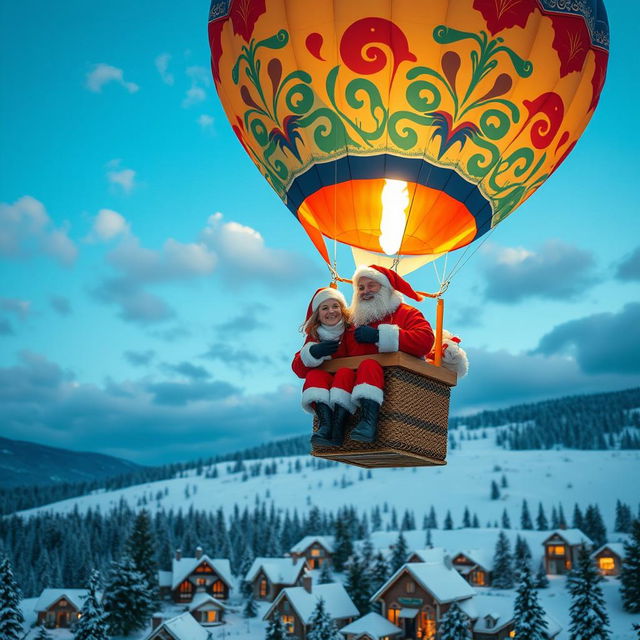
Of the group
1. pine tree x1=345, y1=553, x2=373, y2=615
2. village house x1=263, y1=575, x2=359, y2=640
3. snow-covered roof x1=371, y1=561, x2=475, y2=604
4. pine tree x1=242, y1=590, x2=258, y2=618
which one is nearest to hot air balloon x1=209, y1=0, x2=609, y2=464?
snow-covered roof x1=371, y1=561, x2=475, y2=604

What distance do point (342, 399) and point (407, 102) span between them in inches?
114

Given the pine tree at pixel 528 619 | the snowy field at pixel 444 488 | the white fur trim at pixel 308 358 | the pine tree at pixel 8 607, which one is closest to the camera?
the white fur trim at pixel 308 358

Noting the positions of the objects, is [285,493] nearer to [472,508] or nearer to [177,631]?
[472,508]

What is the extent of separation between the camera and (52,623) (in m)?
47.3

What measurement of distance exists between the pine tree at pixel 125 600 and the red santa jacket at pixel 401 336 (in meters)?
33.5

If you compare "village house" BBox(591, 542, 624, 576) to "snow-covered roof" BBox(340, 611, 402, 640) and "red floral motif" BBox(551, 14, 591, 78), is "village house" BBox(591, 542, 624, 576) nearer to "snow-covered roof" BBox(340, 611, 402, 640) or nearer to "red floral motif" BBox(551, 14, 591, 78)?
"snow-covered roof" BBox(340, 611, 402, 640)

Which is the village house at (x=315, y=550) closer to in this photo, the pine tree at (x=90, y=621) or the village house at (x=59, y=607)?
the village house at (x=59, y=607)

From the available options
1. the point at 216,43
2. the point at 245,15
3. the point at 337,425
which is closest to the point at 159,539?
the point at 216,43

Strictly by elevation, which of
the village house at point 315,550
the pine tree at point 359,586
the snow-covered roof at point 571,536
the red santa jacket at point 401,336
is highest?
the snow-covered roof at point 571,536

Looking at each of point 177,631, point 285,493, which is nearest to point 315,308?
point 177,631

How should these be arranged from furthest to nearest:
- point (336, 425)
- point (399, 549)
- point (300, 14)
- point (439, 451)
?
point (399, 549) < point (300, 14) < point (439, 451) < point (336, 425)

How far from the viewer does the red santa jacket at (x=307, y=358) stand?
6773 mm

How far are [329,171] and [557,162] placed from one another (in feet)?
8.27

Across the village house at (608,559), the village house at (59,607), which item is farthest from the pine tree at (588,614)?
the village house at (608,559)
